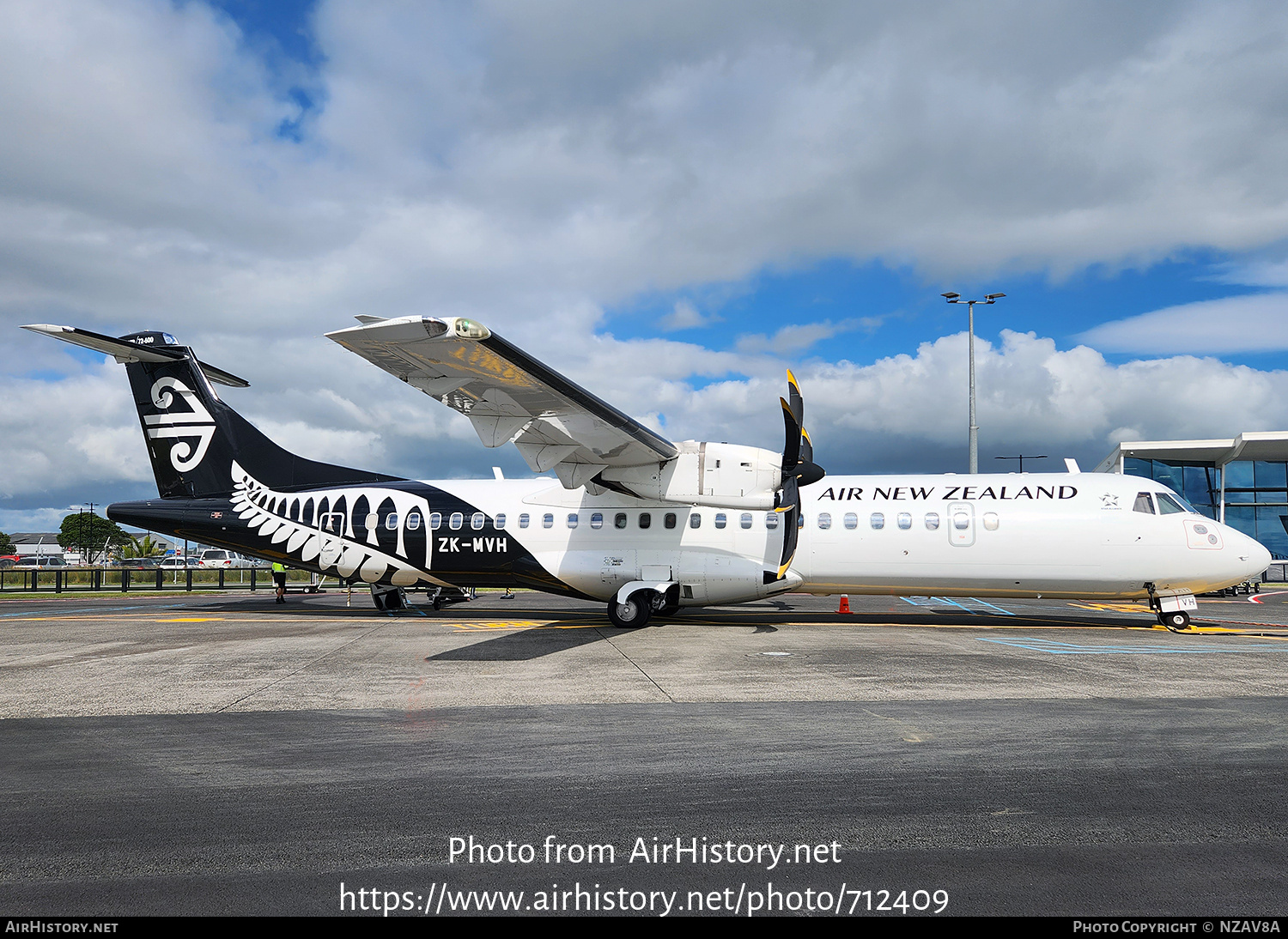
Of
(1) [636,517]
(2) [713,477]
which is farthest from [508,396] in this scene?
(1) [636,517]

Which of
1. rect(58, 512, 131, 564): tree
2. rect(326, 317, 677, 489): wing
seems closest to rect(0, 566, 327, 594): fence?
rect(326, 317, 677, 489): wing

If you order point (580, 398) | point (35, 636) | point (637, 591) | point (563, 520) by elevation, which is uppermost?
point (580, 398)

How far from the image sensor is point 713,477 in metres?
15.2

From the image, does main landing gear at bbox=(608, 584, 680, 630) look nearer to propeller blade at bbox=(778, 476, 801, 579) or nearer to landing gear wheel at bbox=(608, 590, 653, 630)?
landing gear wheel at bbox=(608, 590, 653, 630)

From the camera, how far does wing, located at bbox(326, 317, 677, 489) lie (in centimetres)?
1005

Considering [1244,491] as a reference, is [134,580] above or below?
below

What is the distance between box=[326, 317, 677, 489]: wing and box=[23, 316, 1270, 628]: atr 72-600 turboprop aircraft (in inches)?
2.1

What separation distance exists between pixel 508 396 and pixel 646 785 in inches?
351

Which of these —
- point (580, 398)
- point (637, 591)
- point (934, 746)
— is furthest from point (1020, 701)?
point (637, 591)

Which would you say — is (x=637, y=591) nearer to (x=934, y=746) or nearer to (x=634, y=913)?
(x=934, y=746)

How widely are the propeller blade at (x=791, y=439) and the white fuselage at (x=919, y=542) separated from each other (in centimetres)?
200

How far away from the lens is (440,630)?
15266 millimetres

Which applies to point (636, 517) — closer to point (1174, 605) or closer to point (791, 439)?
point (791, 439)

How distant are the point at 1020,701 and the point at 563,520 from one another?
11.4 meters
